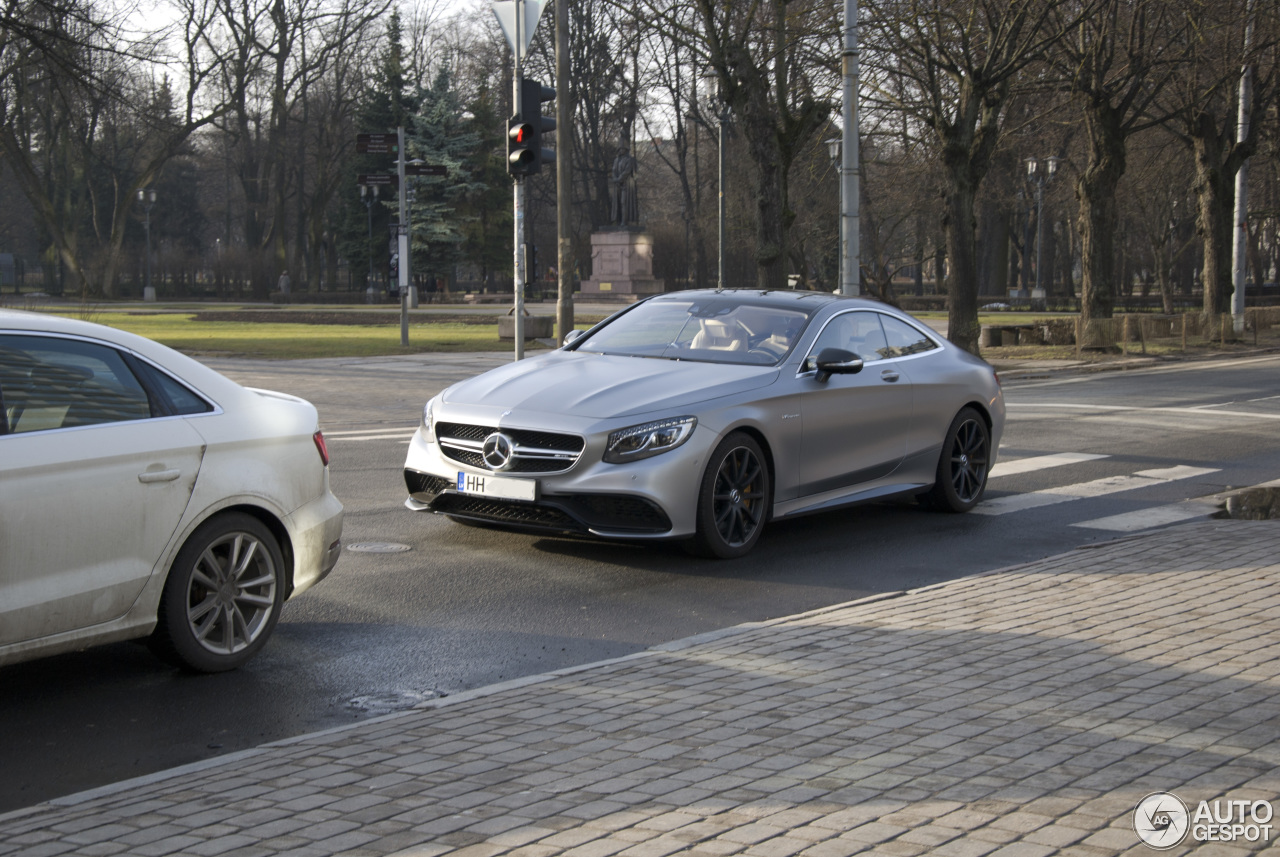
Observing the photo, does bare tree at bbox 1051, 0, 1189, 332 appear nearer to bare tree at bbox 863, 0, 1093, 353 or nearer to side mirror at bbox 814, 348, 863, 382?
bare tree at bbox 863, 0, 1093, 353

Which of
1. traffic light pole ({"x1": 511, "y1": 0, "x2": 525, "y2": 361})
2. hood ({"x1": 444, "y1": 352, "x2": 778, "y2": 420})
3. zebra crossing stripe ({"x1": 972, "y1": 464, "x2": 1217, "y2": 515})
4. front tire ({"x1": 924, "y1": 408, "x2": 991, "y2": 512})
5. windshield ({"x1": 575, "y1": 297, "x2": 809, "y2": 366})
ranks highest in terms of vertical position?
traffic light pole ({"x1": 511, "y1": 0, "x2": 525, "y2": 361})

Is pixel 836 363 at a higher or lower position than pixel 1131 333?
higher

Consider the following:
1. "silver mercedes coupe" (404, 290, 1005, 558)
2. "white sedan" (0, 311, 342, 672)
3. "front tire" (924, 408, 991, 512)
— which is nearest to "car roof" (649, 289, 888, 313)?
"silver mercedes coupe" (404, 290, 1005, 558)

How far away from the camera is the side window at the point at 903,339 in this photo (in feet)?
32.3

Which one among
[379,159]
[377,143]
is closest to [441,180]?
[379,159]

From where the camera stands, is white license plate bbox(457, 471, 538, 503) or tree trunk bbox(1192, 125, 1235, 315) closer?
white license plate bbox(457, 471, 538, 503)

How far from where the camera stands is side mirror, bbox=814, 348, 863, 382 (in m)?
8.70

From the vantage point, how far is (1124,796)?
13.4ft

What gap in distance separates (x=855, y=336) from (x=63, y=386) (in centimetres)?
577

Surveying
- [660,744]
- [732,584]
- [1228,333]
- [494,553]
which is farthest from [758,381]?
[1228,333]

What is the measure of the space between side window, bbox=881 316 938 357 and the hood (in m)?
1.58

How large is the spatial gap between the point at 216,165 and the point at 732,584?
9796cm

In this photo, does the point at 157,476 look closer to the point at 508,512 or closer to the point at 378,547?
the point at 508,512

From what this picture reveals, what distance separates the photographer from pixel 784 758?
4.45 m
